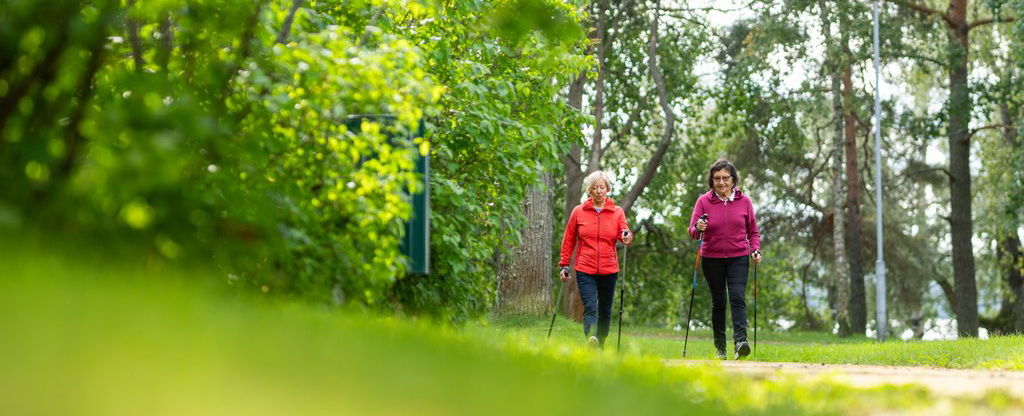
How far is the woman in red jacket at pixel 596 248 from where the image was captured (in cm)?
1039

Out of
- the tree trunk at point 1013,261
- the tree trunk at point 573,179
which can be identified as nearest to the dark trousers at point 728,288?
the tree trunk at point 573,179

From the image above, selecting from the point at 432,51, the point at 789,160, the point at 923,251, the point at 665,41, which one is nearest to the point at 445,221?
the point at 432,51

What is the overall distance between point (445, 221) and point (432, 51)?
1.48 meters

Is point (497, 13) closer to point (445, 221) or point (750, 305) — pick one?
point (445, 221)

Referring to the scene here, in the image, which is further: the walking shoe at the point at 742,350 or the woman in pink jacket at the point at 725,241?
the woman in pink jacket at the point at 725,241

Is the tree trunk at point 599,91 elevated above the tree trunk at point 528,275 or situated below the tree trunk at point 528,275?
above

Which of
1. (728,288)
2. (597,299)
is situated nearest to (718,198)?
(728,288)

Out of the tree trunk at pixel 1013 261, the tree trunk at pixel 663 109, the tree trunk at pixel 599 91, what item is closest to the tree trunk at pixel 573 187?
the tree trunk at pixel 599 91

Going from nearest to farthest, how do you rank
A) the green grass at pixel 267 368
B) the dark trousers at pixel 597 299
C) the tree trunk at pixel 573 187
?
the green grass at pixel 267 368, the dark trousers at pixel 597 299, the tree trunk at pixel 573 187

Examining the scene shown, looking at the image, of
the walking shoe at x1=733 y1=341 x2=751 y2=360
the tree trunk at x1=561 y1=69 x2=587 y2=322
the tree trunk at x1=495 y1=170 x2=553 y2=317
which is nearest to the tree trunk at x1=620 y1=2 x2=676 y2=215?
the tree trunk at x1=561 y1=69 x2=587 y2=322

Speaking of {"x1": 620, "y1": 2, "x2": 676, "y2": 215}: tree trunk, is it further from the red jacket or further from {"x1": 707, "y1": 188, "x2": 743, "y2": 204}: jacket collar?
the red jacket

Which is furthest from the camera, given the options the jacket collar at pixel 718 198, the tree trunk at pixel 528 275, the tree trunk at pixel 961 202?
the tree trunk at pixel 961 202

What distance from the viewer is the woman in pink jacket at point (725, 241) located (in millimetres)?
10914

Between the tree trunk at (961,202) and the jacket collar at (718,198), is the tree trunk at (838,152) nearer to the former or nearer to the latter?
the tree trunk at (961,202)
